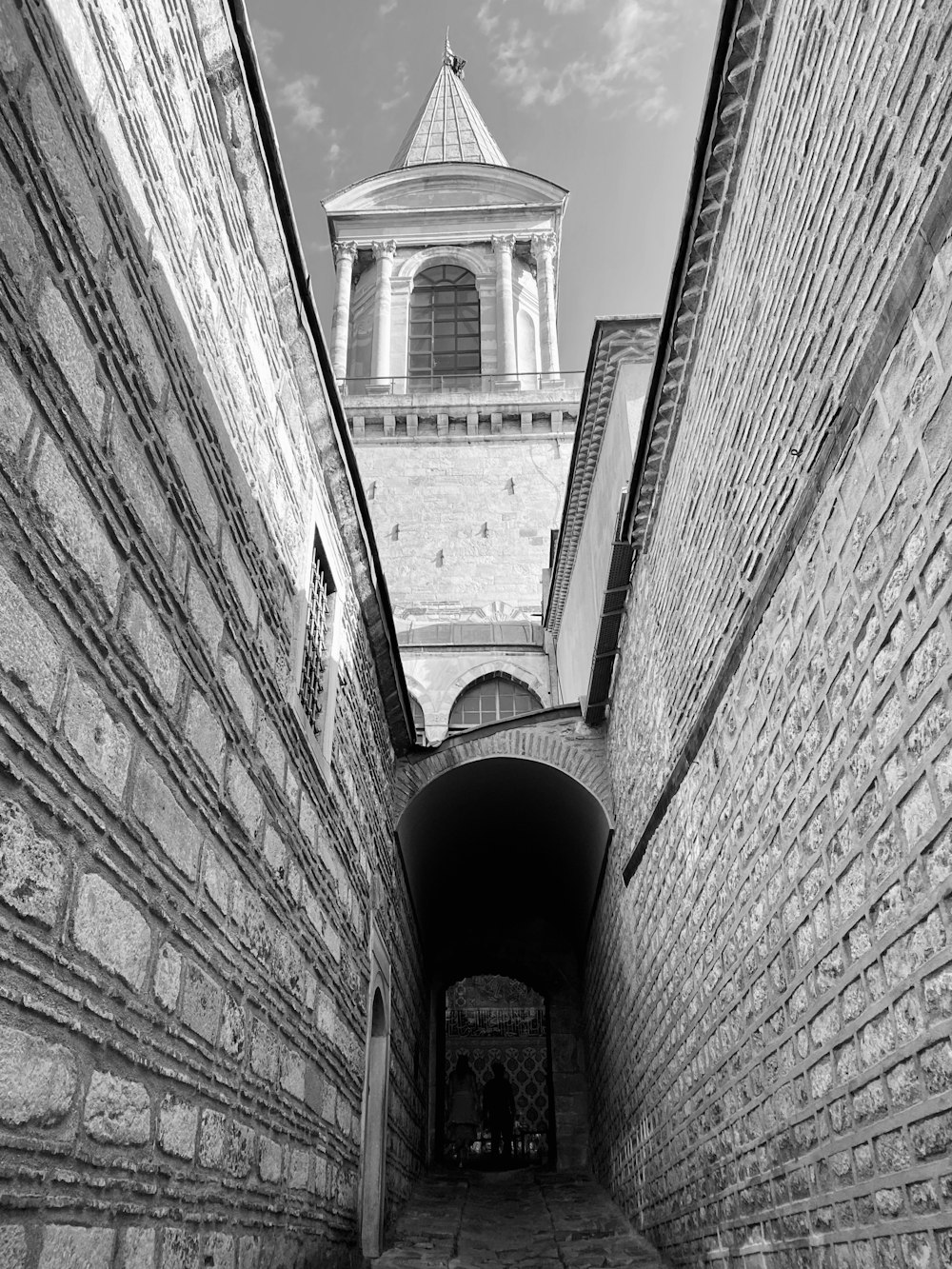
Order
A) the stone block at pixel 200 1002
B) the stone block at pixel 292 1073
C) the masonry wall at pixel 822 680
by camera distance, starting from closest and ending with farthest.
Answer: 1. the masonry wall at pixel 822 680
2. the stone block at pixel 200 1002
3. the stone block at pixel 292 1073

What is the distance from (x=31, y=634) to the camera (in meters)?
2.20

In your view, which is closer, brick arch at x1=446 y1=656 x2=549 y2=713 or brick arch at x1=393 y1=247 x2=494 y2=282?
brick arch at x1=446 y1=656 x2=549 y2=713

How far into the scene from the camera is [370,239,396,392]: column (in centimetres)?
2055

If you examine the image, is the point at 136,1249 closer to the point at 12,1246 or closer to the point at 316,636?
the point at 12,1246

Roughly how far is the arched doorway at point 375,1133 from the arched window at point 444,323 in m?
15.8

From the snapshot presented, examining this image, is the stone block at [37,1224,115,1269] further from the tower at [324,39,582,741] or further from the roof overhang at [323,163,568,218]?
the roof overhang at [323,163,568,218]

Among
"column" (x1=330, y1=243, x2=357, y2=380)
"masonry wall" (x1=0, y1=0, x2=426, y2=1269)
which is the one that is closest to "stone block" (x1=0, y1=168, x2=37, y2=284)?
"masonry wall" (x1=0, y1=0, x2=426, y2=1269)

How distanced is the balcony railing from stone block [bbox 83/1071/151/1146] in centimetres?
1738

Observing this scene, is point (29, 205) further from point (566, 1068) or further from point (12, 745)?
point (566, 1068)

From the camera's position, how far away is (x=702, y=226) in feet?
15.5

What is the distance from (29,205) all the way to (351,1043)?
4526mm

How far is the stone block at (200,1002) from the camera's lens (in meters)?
2.99

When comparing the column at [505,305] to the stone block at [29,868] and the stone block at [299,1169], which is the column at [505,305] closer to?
the stone block at [299,1169]

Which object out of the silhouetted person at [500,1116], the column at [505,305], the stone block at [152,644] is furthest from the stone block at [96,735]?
the column at [505,305]
